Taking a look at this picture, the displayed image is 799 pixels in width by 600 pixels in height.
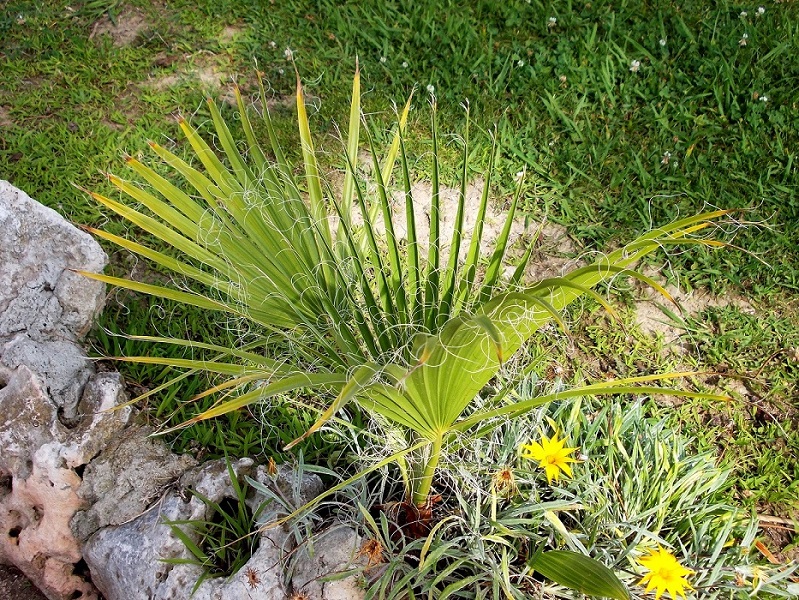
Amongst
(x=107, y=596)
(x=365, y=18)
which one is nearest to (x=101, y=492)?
(x=107, y=596)

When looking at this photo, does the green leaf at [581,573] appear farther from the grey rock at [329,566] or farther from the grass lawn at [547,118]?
the grass lawn at [547,118]

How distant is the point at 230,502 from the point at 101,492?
0.37 metres

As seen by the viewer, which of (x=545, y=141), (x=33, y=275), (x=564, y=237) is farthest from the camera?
(x=545, y=141)

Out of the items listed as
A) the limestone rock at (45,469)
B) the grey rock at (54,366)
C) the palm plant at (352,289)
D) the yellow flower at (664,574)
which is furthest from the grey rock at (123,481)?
the yellow flower at (664,574)

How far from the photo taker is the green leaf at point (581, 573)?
4.73ft

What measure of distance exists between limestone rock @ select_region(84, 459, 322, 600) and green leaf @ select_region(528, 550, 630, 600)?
66 cm

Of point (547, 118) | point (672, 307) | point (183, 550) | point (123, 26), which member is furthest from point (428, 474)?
point (123, 26)

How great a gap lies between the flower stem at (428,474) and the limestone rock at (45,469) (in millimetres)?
902

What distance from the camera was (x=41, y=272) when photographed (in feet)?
7.64

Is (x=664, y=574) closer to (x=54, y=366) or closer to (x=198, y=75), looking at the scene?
(x=54, y=366)

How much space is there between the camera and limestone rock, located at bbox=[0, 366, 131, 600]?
2025mm

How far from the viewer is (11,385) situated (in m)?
2.07

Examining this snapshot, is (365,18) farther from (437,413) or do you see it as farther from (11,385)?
(437,413)

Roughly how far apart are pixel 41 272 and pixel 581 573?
186cm
